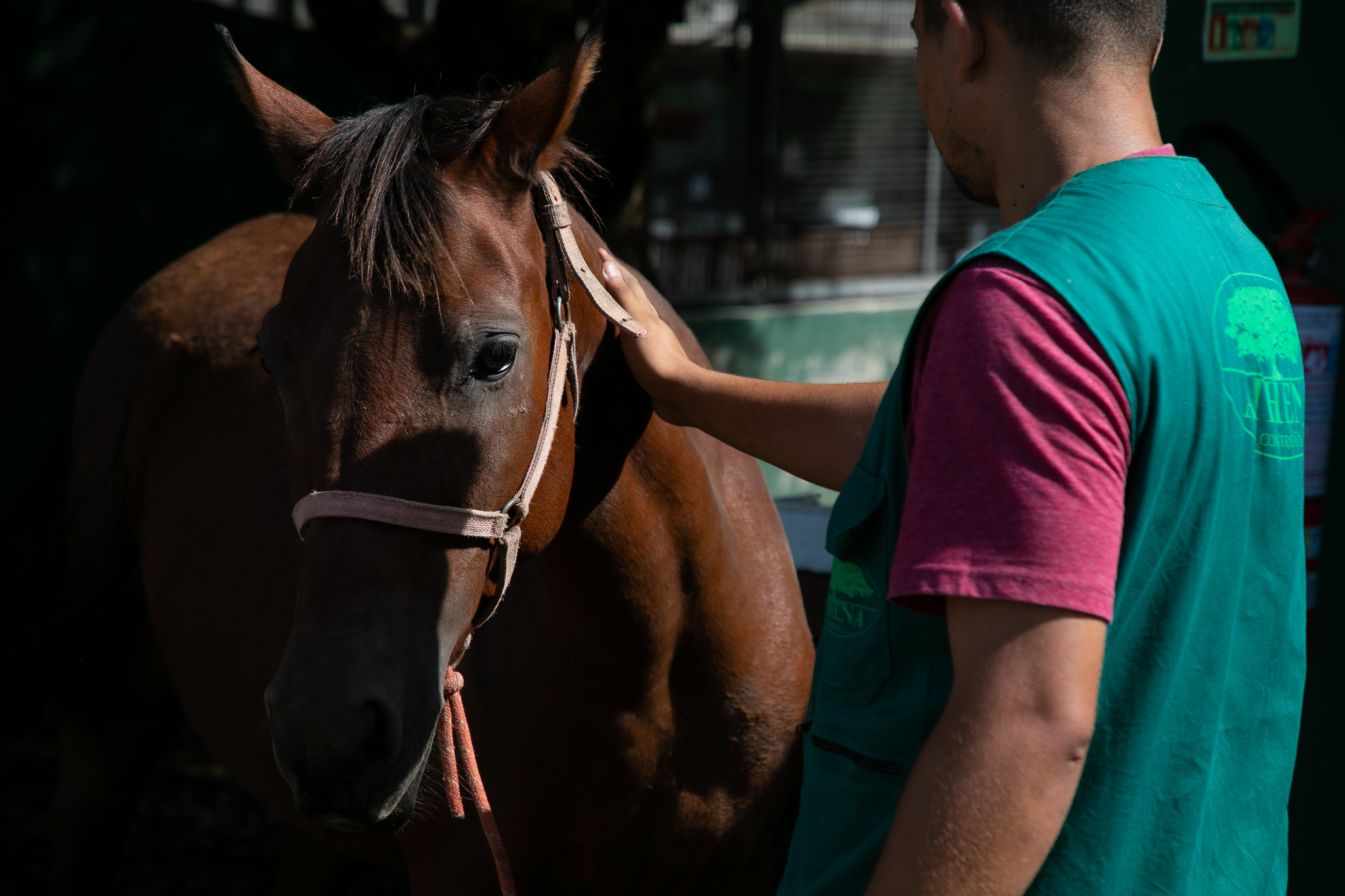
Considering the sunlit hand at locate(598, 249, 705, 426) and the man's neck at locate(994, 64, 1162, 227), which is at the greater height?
the man's neck at locate(994, 64, 1162, 227)

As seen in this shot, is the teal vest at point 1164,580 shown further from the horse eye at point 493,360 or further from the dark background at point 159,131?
the dark background at point 159,131

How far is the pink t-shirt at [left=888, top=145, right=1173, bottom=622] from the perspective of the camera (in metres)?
0.85

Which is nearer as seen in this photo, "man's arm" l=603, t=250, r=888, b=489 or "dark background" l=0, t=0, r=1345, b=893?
"man's arm" l=603, t=250, r=888, b=489

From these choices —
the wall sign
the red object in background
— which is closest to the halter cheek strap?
the red object in background

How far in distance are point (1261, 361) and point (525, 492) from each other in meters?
0.87

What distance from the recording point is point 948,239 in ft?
28.9

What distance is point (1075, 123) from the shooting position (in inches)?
41.6

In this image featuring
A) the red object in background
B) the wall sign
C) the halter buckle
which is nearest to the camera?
the halter buckle

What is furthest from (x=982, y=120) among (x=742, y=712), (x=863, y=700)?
(x=742, y=712)

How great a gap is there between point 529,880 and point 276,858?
173 cm

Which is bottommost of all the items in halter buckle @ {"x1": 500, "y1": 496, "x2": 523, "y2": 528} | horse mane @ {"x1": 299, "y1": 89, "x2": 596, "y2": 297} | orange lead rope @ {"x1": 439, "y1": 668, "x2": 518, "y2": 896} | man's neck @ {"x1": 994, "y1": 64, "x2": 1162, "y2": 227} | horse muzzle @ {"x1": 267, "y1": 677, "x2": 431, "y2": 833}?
orange lead rope @ {"x1": 439, "y1": 668, "x2": 518, "y2": 896}

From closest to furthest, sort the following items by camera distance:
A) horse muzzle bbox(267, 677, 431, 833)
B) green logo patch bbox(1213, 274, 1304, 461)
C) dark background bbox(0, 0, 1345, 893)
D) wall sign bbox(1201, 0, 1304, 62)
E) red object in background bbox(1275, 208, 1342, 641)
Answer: green logo patch bbox(1213, 274, 1304, 461)
horse muzzle bbox(267, 677, 431, 833)
red object in background bbox(1275, 208, 1342, 641)
wall sign bbox(1201, 0, 1304, 62)
dark background bbox(0, 0, 1345, 893)

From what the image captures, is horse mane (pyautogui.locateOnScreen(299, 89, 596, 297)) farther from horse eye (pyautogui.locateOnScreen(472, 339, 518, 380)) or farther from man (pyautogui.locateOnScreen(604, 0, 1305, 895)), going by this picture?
man (pyautogui.locateOnScreen(604, 0, 1305, 895))

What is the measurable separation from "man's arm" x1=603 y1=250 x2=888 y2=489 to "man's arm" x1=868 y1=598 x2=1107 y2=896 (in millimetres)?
810
